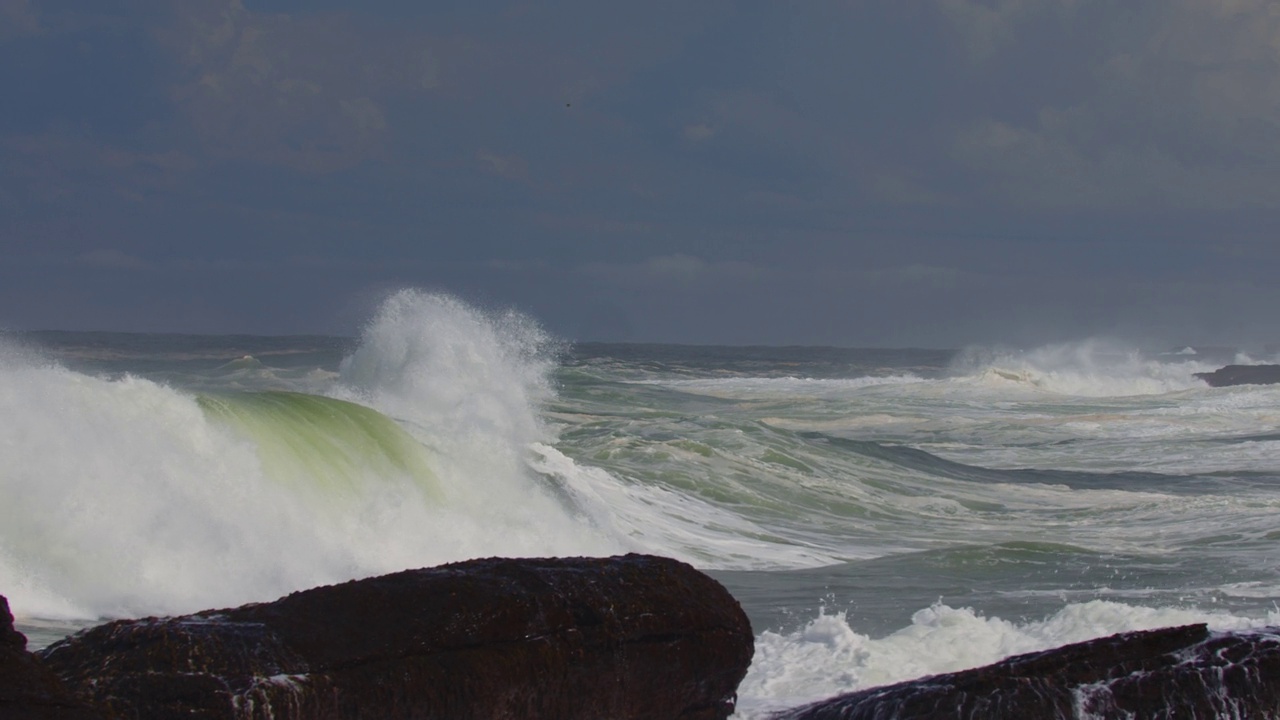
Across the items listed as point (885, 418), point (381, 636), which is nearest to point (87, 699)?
point (381, 636)

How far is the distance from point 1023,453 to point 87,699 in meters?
24.4

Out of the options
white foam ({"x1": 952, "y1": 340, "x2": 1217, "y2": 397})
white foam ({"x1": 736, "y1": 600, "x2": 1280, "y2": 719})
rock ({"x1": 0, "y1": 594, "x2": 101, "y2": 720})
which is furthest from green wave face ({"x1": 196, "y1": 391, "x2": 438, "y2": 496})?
white foam ({"x1": 952, "y1": 340, "x2": 1217, "y2": 397})

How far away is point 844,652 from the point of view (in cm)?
725

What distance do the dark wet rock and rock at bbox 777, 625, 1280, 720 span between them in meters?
56.5

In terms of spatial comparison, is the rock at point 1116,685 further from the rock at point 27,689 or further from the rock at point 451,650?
the rock at point 27,689

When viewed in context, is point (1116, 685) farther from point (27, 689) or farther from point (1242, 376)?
point (1242, 376)

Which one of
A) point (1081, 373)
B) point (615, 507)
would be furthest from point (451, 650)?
point (1081, 373)

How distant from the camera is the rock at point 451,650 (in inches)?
158

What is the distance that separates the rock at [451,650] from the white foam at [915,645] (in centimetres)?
137

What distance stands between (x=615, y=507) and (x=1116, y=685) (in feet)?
35.1

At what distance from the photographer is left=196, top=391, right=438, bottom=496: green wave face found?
472 inches

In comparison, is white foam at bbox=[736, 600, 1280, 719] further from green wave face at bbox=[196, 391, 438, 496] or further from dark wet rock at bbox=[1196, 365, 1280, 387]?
dark wet rock at bbox=[1196, 365, 1280, 387]

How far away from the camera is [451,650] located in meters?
4.37

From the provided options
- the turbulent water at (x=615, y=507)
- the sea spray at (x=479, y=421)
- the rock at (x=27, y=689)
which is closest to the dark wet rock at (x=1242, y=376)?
the turbulent water at (x=615, y=507)
